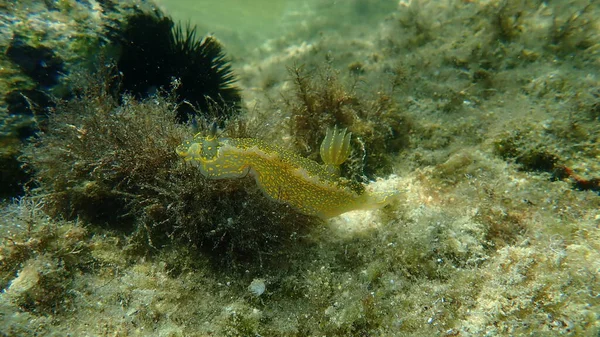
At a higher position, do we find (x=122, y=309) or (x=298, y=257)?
(x=298, y=257)

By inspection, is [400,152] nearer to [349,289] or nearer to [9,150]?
[349,289]

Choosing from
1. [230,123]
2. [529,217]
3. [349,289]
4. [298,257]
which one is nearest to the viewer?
[349,289]

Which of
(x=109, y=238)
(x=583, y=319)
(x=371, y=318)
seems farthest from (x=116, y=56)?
(x=583, y=319)

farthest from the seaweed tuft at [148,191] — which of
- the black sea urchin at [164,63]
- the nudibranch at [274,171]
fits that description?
the black sea urchin at [164,63]

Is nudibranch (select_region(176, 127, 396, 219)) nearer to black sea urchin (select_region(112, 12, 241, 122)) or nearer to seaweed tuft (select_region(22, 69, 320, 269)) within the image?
seaweed tuft (select_region(22, 69, 320, 269))

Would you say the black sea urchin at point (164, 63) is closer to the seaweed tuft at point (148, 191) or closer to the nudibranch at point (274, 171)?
the seaweed tuft at point (148, 191)

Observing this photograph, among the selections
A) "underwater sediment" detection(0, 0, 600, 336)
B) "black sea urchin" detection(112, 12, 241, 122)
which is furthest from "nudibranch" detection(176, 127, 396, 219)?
"black sea urchin" detection(112, 12, 241, 122)

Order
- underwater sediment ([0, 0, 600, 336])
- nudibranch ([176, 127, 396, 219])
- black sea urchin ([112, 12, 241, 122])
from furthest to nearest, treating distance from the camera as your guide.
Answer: black sea urchin ([112, 12, 241, 122]), nudibranch ([176, 127, 396, 219]), underwater sediment ([0, 0, 600, 336])
